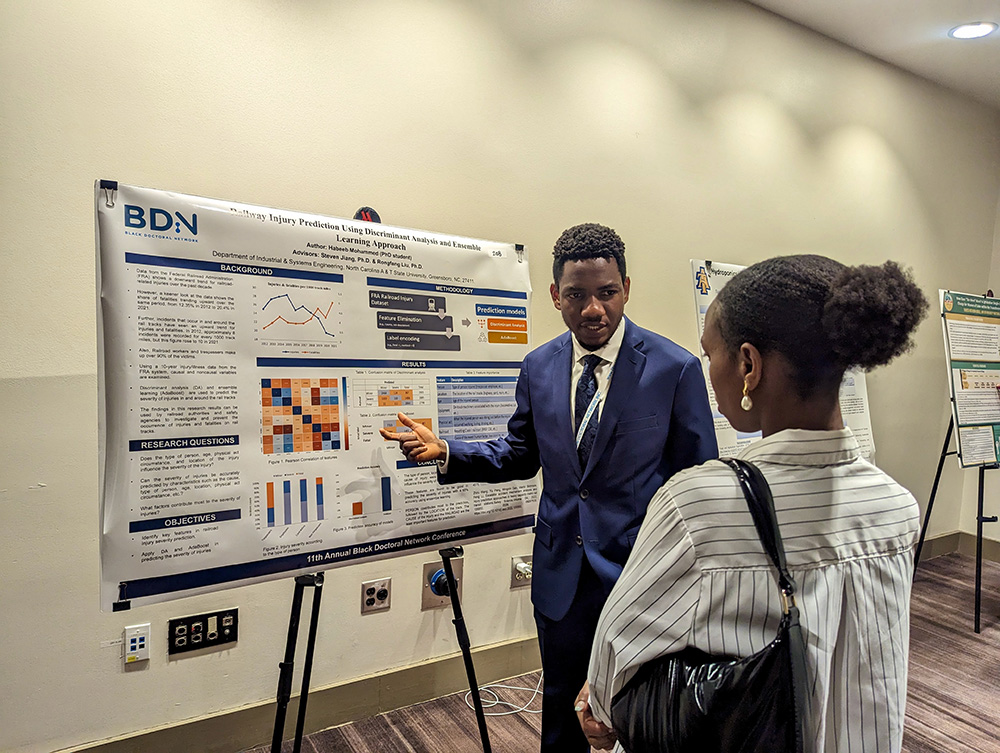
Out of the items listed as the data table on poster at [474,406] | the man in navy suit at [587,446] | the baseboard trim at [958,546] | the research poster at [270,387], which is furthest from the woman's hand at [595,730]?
the baseboard trim at [958,546]

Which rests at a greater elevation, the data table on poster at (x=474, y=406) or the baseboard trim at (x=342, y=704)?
the data table on poster at (x=474, y=406)

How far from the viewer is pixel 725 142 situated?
10.4 feet

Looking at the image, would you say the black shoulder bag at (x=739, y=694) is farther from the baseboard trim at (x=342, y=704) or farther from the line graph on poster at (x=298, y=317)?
the baseboard trim at (x=342, y=704)

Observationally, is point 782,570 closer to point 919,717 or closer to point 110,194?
point 110,194

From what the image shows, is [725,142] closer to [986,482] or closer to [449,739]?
[449,739]

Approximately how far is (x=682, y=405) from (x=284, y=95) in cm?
164

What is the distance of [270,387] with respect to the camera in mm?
1535

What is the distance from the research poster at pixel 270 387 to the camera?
1.39 meters

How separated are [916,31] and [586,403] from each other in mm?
3420

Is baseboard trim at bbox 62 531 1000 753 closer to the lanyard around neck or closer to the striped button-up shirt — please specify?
the lanyard around neck

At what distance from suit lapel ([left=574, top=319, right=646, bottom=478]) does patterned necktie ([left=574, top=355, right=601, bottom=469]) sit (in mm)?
31

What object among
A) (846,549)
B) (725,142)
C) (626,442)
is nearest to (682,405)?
(626,442)

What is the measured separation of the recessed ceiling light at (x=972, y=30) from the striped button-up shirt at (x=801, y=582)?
3787 mm

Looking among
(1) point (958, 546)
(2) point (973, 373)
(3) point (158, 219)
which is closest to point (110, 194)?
(3) point (158, 219)
